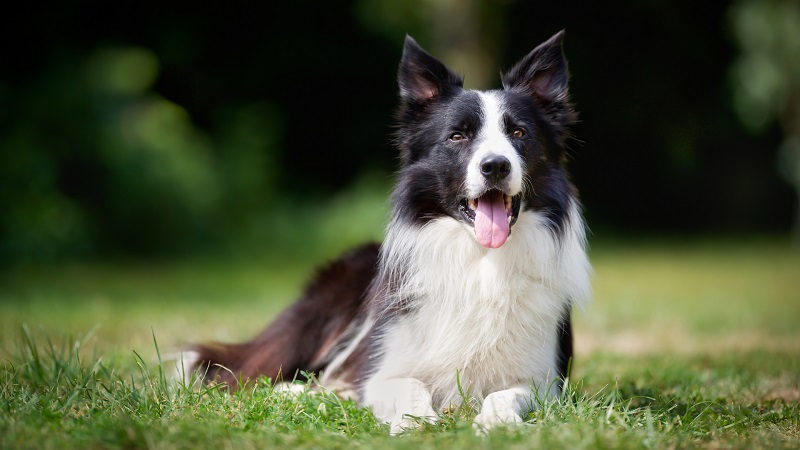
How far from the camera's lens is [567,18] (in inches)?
731

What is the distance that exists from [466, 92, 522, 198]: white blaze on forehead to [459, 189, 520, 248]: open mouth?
0.08 m

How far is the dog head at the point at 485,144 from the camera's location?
3750 mm

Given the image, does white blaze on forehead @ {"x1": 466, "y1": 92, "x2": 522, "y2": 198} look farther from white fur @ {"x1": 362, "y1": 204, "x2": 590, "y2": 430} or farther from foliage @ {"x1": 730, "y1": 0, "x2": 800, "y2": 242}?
foliage @ {"x1": 730, "y1": 0, "x2": 800, "y2": 242}

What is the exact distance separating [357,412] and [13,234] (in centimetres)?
955

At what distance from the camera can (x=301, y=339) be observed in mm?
4637

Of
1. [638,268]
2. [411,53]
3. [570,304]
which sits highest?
[411,53]

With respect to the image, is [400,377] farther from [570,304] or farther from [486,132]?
[486,132]

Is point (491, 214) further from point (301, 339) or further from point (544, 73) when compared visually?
point (301, 339)

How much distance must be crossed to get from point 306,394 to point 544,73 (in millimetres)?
1997

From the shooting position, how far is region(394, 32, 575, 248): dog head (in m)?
3.75

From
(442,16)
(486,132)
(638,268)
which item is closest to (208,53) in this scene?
(442,16)

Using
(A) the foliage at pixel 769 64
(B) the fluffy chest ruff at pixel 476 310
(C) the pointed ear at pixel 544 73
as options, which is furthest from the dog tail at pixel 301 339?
(A) the foliage at pixel 769 64

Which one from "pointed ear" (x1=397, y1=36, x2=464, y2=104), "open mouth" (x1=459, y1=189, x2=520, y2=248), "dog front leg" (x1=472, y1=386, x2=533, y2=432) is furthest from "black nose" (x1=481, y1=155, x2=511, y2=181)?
"dog front leg" (x1=472, y1=386, x2=533, y2=432)

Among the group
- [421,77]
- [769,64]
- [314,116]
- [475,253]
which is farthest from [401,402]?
[769,64]
